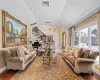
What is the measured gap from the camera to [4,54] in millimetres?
4207

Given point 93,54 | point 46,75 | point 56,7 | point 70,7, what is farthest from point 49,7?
point 46,75

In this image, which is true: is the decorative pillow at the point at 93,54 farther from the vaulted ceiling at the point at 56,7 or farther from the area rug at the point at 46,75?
the vaulted ceiling at the point at 56,7

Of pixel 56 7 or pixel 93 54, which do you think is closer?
pixel 93 54

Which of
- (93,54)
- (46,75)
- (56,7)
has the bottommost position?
(46,75)

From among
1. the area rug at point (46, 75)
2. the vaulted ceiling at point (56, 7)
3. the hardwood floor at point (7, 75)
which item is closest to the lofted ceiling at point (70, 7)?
the vaulted ceiling at point (56, 7)

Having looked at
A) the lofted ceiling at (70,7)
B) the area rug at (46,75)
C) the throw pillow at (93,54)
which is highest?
the lofted ceiling at (70,7)

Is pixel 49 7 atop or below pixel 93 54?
atop

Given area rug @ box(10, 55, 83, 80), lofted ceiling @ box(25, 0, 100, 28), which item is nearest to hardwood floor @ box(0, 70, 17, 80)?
area rug @ box(10, 55, 83, 80)

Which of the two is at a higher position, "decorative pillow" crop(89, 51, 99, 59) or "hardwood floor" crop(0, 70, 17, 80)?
"decorative pillow" crop(89, 51, 99, 59)

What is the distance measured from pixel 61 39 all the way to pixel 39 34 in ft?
11.2

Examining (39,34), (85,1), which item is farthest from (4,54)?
(39,34)

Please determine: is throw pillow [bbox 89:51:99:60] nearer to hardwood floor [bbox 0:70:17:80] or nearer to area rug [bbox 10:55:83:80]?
area rug [bbox 10:55:83:80]

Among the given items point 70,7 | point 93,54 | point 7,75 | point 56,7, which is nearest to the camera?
point 7,75

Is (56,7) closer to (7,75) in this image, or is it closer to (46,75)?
(46,75)
